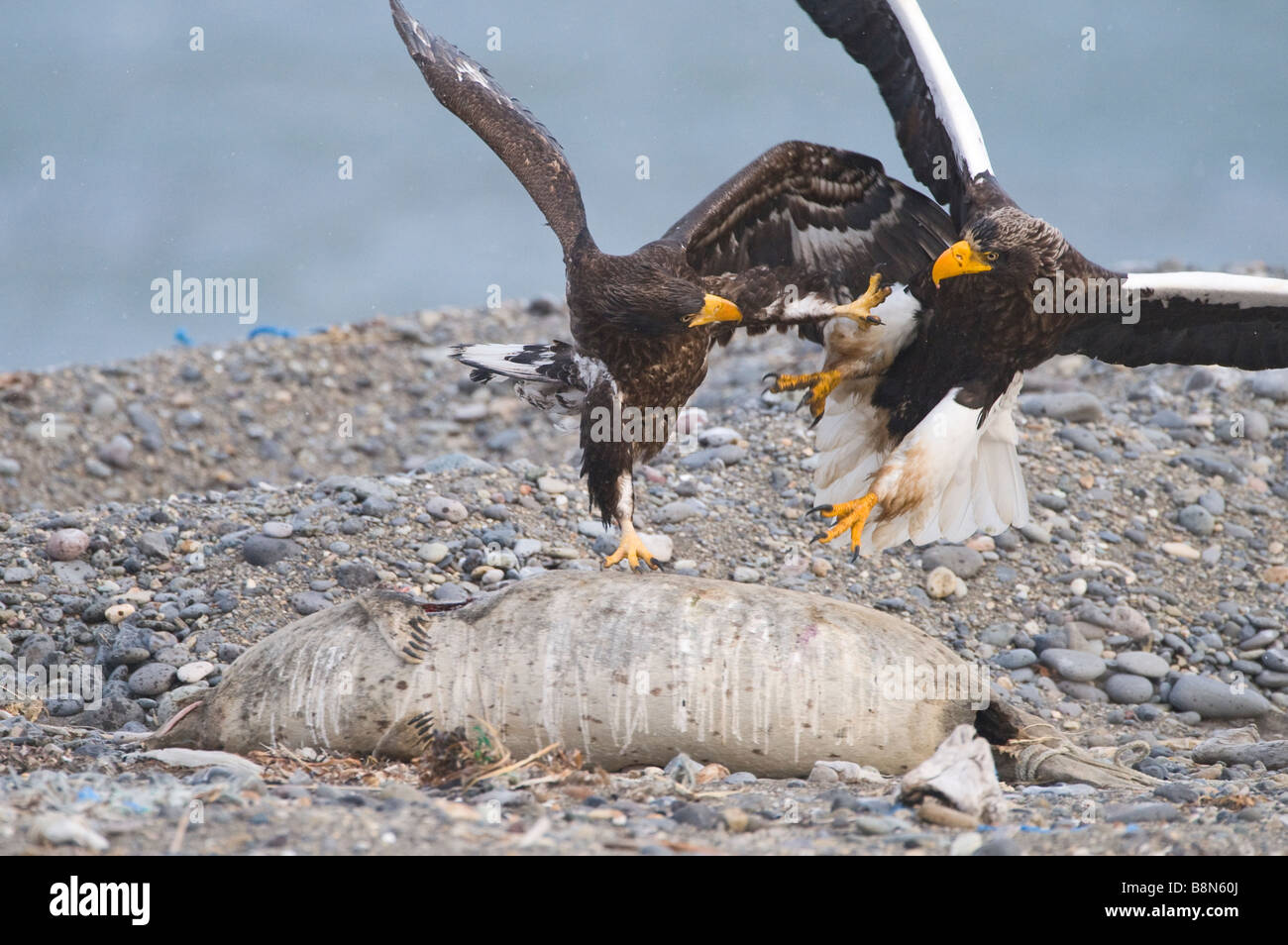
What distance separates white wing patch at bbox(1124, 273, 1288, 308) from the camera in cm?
613

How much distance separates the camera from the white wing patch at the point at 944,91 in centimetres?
629

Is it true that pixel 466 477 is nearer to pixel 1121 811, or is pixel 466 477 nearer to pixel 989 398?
pixel 989 398

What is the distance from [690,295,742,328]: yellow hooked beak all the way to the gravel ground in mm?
1751

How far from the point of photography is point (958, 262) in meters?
5.59

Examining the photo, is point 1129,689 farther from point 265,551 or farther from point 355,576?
point 265,551

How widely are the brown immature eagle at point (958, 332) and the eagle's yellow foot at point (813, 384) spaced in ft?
0.03

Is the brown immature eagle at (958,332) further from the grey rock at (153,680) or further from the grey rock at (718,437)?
the grey rock at (153,680)

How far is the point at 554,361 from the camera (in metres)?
6.23

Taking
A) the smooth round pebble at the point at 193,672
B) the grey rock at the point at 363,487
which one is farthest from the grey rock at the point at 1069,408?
the smooth round pebble at the point at 193,672

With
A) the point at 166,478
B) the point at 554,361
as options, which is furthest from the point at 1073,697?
the point at 166,478

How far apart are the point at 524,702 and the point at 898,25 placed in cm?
420

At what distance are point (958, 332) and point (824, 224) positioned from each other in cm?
96

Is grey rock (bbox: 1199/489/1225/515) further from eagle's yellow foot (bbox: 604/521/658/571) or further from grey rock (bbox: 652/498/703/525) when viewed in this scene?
eagle's yellow foot (bbox: 604/521/658/571)

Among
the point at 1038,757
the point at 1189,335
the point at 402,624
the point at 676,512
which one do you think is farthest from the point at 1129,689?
the point at 402,624
